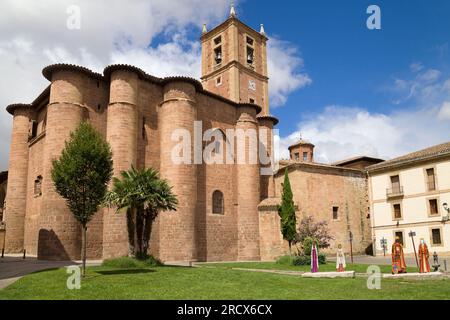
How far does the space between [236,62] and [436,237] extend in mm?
25060

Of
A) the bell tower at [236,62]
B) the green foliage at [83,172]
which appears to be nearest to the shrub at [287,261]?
the green foliage at [83,172]

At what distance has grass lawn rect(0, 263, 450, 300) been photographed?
10383 mm

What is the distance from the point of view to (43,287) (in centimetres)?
1189

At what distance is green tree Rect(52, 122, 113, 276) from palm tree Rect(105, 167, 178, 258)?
4376 mm

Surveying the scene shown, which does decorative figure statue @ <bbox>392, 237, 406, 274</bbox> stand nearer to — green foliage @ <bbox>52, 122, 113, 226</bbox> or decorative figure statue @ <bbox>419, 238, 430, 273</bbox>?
decorative figure statue @ <bbox>419, 238, 430, 273</bbox>

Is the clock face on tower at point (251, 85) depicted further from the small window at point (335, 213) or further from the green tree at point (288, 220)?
the green tree at point (288, 220)

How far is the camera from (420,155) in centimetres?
3288

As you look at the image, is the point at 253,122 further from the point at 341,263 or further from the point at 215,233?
the point at 341,263

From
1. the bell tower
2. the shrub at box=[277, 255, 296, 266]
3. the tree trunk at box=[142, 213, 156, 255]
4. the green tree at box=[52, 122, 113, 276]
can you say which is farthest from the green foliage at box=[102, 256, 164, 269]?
the bell tower

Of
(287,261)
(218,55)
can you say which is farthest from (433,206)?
(218,55)

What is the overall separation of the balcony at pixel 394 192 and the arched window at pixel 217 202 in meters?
14.7

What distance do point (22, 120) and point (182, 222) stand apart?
53.8ft

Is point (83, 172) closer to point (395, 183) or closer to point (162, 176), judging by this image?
point (162, 176)

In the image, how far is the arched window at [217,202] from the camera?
31.0m
